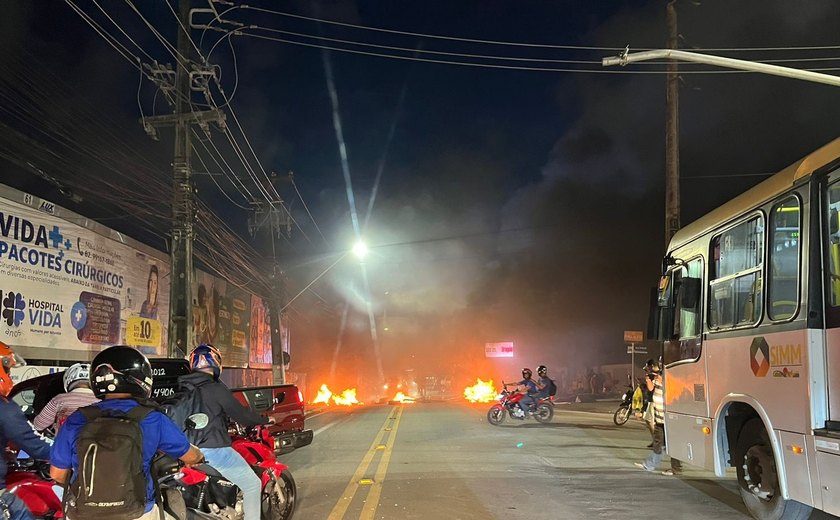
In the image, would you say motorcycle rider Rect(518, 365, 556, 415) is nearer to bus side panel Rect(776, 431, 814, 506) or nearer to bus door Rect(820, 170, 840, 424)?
bus side panel Rect(776, 431, 814, 506)

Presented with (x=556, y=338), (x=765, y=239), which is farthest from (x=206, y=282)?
(x=556, y=338)

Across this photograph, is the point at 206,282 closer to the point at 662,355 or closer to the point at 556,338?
the point at 662,355

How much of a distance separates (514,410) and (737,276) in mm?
10903

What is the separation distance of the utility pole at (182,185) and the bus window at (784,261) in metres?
12.0

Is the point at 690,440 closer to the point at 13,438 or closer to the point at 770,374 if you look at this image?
the point at 770,374

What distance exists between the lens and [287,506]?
19.8ft

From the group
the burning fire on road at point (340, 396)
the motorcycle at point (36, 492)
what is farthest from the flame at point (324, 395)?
the motorcycle at point (36, 492)

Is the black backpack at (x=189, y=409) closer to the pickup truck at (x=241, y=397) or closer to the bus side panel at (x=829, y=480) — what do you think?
the pickup truck at (x=241, y=397)

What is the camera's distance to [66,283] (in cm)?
1361

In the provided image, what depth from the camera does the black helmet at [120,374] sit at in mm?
3064

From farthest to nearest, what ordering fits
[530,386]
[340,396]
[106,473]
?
[340,396], [530,386], [106,473]

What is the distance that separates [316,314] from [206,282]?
23974 mm

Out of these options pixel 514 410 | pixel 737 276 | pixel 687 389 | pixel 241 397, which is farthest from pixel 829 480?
pixel 514 410

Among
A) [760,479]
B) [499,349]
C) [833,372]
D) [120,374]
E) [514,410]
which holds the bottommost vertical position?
[499,349]
